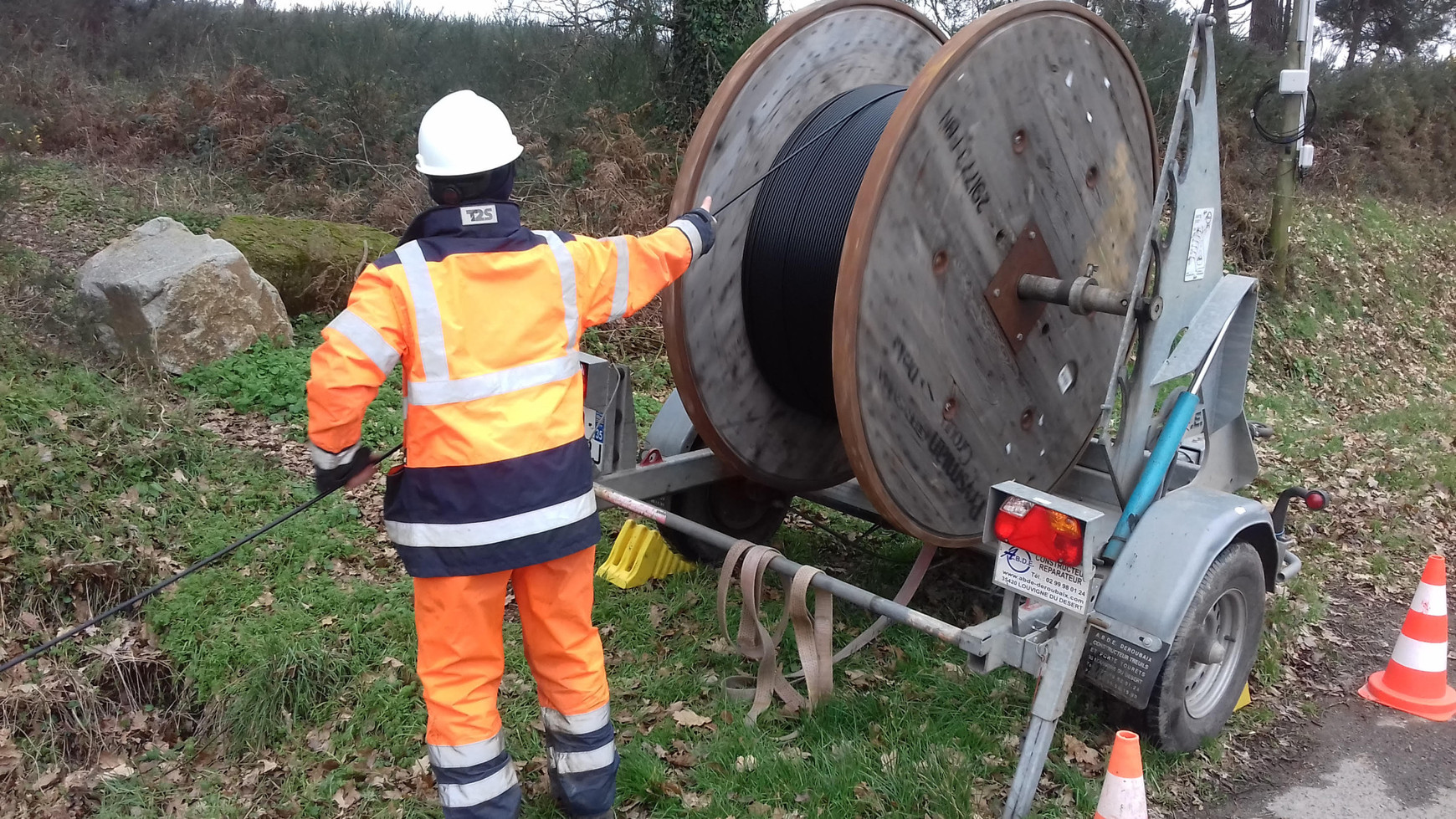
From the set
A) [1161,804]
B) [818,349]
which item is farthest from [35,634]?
[1161,804]

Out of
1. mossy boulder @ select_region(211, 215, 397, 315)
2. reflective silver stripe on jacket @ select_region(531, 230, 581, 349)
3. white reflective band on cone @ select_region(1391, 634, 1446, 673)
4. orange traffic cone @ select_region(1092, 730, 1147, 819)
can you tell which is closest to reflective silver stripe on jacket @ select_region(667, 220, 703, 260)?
reflective silver stripe on jacket @ select_region(531, 230, 581, 349)

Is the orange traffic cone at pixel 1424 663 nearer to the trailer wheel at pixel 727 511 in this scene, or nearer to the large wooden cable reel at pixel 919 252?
the large wooden cable reel at pixel 919 252

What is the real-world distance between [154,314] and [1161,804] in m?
6.18

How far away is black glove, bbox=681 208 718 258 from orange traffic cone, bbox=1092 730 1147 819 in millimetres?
1946

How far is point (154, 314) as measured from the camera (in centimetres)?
638

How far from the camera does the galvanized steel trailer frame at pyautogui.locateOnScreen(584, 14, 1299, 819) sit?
3066 millimetres

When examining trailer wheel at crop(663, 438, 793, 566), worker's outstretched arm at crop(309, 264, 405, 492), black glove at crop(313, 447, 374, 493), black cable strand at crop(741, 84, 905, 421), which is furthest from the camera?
trailer wheel at crop(663, 438, 793, 566)

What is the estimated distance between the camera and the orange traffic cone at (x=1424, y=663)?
4.02 meters

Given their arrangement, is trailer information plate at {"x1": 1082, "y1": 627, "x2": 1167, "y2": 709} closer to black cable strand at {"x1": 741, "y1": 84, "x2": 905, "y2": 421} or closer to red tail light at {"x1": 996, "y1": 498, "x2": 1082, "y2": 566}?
red tail light at {"x1": 996, "y1": 498, "x2": 1082, "y2": 566}

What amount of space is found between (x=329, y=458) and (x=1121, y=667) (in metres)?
2.55

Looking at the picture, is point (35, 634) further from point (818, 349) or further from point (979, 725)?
point (979, 725)

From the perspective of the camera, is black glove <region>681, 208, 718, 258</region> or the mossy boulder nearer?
black glove <region>681, 208, 718, 258</region>

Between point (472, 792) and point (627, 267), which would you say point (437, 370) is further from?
point (472, 792)

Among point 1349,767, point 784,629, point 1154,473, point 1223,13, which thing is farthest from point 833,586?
point 1223,13
